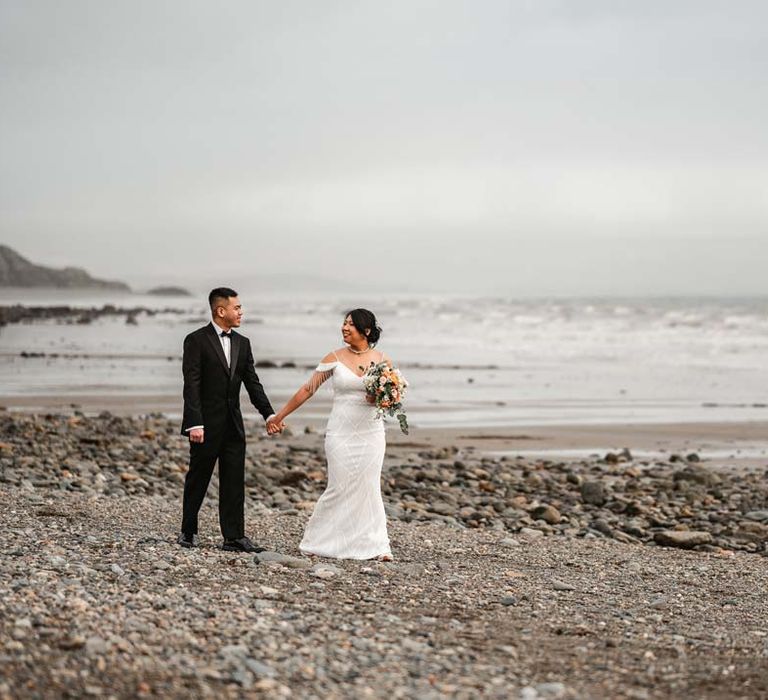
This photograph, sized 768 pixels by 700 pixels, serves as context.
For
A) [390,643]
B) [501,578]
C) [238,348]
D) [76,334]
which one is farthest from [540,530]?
[76,334]

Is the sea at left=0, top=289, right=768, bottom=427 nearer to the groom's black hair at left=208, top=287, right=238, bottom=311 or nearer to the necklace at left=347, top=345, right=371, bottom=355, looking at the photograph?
the necklace at left=347, top=345, right=371, bottom=355

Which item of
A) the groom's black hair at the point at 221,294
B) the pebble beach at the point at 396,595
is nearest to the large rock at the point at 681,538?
the pebble beach at the point at 396,595

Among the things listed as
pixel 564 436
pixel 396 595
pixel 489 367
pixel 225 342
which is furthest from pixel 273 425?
pixel 489 367

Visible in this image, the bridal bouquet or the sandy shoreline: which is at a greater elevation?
the bridal bouquet

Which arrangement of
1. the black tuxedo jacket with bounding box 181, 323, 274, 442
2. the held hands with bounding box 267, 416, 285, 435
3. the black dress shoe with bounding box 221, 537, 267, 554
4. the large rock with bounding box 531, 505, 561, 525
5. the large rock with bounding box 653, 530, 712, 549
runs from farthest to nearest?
the large rock with bounding box 531, 505, 561, 525, the large rock with bounding box 653, 530, 712, 549, the held hands with bounding box 267, 416, 285, 435, the black dress shoe with bounding box 221, 537, 267, 554, the black tuxedo jacket with bounding box 181, 323, 274, 442

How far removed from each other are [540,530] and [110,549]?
18.4 feet

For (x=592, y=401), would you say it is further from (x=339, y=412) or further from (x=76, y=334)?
(x=76, y=334)

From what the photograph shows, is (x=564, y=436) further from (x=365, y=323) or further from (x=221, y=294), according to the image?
(x=221, y=294)

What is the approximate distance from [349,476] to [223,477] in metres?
1.11

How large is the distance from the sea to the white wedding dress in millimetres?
13396

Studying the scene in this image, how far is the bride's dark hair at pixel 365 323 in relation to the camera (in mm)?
9266

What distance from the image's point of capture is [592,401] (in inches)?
1081

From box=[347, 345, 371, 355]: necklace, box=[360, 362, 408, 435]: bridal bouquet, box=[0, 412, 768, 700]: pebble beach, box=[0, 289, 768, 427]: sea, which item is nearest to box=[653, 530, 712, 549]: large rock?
box=[0, 412, 768, 700]: pebble beach

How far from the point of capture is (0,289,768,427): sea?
25812 mm
